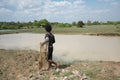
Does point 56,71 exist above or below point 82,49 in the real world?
above

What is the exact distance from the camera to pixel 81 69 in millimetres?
7852

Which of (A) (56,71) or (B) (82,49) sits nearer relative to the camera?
(A) (56,71)

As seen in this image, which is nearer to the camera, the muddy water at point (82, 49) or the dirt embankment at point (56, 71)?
the dirt embankment at point (56, 71)

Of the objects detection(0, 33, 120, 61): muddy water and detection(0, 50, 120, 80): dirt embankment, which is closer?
detection(0, 50, 120, 80): dirt embankment

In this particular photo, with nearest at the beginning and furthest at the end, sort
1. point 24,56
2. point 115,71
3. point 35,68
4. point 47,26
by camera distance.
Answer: point 115,71 < point 47,26 < point 35,68 < point 24,56

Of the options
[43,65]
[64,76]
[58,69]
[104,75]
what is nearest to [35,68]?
[43,65]

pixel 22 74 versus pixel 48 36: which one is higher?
pixel 48 36

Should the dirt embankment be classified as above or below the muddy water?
above

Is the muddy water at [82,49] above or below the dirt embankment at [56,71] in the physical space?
below

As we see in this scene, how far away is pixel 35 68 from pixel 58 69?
1164 mm

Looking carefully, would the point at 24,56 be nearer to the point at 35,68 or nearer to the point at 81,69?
the point at 35,68

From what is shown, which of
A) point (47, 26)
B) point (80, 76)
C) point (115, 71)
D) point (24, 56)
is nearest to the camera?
point (80, 76)

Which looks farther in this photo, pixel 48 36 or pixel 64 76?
pixel 48 36

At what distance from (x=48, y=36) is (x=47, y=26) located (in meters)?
0.38
